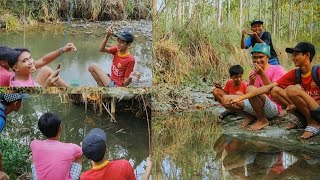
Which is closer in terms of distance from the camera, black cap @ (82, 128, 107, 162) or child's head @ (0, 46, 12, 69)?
black cap @ (82, 128, 107, 162)

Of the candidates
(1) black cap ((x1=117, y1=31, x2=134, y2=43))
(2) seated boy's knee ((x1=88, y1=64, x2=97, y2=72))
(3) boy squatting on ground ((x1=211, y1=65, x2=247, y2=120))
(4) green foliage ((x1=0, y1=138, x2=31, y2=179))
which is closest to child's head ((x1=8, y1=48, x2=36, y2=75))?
(2) seated boy's knee ((x1=88, y1=64, x2=97, y2=72))

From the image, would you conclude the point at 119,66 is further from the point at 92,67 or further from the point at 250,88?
the point at 250,88

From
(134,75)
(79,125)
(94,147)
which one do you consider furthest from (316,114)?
(79,125)

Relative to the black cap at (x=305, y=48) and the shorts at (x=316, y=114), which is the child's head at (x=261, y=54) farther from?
the shorts at (x=316, y=114)

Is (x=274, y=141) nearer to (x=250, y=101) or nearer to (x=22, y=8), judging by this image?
(x=250, y=101)

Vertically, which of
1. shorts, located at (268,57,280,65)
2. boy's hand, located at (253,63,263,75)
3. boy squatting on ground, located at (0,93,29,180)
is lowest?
boy squatting on ground, located at (0,93,29,180)

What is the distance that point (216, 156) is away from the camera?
9.21 ft

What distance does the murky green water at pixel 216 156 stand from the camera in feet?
8.52

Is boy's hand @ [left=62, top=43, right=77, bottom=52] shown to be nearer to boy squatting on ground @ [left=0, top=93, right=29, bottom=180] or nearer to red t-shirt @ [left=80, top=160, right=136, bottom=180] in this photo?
boy squatting on ground @ [left=0, top=93, right=29, bottom=180]

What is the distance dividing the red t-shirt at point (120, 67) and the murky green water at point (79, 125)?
0.25m

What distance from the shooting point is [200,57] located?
3.09 meters

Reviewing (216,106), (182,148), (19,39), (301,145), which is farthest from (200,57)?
(19,39)

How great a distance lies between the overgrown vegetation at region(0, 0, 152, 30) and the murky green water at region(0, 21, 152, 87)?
0.25 ft

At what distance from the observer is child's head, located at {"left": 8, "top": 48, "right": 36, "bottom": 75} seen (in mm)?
2918
